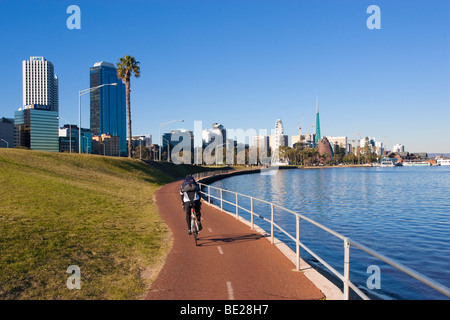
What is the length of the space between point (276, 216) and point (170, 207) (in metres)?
8.22

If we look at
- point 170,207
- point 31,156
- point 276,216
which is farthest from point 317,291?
point 31,156

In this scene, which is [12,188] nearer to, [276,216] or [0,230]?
[0,230]

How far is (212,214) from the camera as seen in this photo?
17844 mm

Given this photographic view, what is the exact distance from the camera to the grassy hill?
711cm

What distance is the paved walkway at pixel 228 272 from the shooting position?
6539 mm

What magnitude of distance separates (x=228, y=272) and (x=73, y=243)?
5.53m

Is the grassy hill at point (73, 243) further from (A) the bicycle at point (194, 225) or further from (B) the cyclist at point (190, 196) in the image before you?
(B) the cyclist at point (190, 196)

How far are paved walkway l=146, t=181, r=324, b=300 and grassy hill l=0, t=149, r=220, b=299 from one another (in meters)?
0.50

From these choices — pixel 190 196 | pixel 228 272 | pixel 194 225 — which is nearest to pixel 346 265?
pixel 228 272

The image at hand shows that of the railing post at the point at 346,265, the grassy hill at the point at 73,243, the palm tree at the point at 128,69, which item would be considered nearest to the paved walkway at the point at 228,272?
the grassy hill at the point at 73,243

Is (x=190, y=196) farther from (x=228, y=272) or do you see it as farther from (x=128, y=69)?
(x=128, y=69)

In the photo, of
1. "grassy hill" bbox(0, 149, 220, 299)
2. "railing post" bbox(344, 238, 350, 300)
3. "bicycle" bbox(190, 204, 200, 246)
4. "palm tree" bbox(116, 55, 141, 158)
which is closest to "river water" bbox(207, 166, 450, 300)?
"bicycle" bbox(190, 204, 200, 246)

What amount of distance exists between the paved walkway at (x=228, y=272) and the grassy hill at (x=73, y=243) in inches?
19.6

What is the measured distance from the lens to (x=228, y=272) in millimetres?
7871
